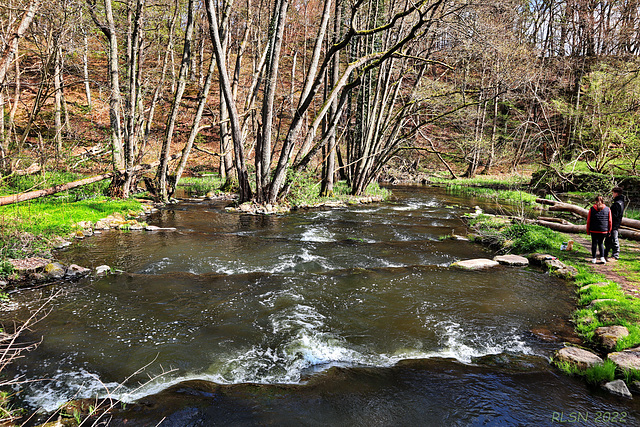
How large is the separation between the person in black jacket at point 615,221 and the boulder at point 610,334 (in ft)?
13.4

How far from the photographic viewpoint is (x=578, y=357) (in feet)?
13.6

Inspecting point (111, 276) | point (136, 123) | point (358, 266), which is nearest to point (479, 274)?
point (358, 266)

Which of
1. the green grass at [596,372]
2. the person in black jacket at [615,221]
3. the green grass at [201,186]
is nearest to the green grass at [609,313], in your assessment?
the green grass at [596,372]

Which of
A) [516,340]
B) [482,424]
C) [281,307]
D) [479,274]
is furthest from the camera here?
[479,274]

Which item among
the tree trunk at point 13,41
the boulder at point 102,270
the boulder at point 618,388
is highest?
the tree trunk at point 13,41

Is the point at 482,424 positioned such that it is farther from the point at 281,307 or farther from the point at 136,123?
the point at 136,123

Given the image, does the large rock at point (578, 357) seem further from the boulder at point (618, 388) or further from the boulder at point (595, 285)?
the boulder at point (595, 285)

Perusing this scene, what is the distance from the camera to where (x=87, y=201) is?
11.9 meters

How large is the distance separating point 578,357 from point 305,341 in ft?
10.7

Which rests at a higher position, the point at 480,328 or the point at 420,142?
the point at 420,142

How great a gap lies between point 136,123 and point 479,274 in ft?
46.2

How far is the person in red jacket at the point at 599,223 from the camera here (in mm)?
7543

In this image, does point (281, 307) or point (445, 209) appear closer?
point (281, 307)

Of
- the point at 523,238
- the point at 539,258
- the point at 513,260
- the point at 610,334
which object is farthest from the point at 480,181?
the point at 610,334
